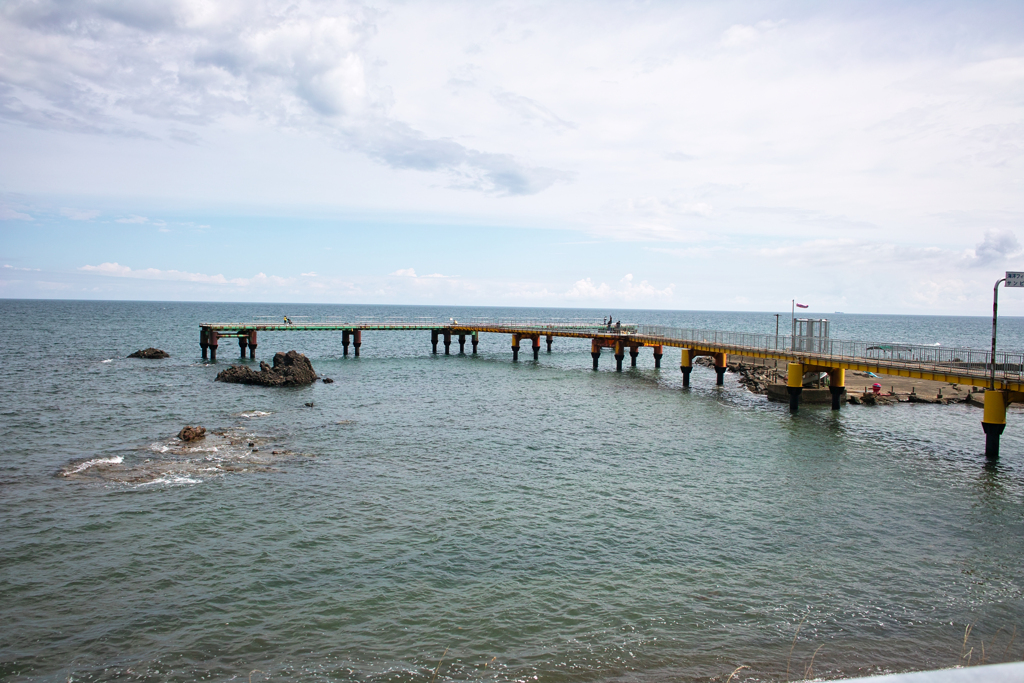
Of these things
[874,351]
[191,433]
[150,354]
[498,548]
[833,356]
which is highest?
[874,351]

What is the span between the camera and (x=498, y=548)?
19438mm

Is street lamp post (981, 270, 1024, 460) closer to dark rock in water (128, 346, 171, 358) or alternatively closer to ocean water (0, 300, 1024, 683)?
ocean water (0, 300, 1024, 683)

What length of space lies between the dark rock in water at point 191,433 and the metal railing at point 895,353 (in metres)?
36.5

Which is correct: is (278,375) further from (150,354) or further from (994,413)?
(994,413)

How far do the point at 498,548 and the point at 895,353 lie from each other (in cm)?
3350

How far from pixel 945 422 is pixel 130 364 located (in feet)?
234

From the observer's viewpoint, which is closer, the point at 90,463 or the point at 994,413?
the point at 90,463

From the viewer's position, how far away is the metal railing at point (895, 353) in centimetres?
3272

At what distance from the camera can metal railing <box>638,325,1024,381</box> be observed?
32719 millimetres

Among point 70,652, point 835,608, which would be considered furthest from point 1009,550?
point 70,652

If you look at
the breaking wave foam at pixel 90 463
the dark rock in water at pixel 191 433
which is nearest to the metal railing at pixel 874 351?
the dark rock in water at pixel 191 433

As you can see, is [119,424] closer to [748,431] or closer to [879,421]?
[748,431]

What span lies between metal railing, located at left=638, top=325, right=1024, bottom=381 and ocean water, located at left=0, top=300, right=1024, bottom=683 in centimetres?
417

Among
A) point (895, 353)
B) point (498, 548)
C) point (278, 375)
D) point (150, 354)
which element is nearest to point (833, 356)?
point (895, 353)
